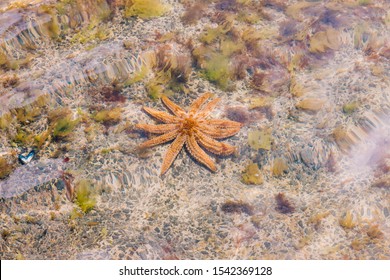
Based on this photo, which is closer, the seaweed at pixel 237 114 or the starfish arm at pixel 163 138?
the starfish arm at pixel 163 138

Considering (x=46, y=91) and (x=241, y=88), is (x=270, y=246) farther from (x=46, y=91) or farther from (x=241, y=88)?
(x=46, y=91)

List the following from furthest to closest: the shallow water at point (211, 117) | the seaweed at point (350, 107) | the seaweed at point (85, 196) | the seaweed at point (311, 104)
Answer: the seaweed at point (311, 104)
the seaweed at point (350, 107)
the seaweed at point (85, 196)
the shallow water at point (211, 117)

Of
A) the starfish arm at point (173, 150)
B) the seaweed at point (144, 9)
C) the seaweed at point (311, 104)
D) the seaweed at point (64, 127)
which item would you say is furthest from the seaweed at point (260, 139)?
the seaweed at point (144, 9)

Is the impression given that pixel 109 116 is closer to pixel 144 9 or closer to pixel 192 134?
pixel 192 134

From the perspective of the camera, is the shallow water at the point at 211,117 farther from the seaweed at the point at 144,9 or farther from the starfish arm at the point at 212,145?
the starfish arm at the point at 212,145

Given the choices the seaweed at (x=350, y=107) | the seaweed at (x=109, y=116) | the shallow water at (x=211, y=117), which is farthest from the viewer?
the seaweed at (x=350, y=107)

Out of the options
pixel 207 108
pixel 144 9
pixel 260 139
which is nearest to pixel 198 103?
pixel 207 108

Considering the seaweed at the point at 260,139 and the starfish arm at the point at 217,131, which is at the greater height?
the starfish arm at the point at 217,131

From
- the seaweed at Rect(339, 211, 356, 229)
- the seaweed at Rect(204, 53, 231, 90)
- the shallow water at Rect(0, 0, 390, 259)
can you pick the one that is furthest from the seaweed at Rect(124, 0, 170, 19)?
the seaweed at Rect(339, 211, 356, 229)
